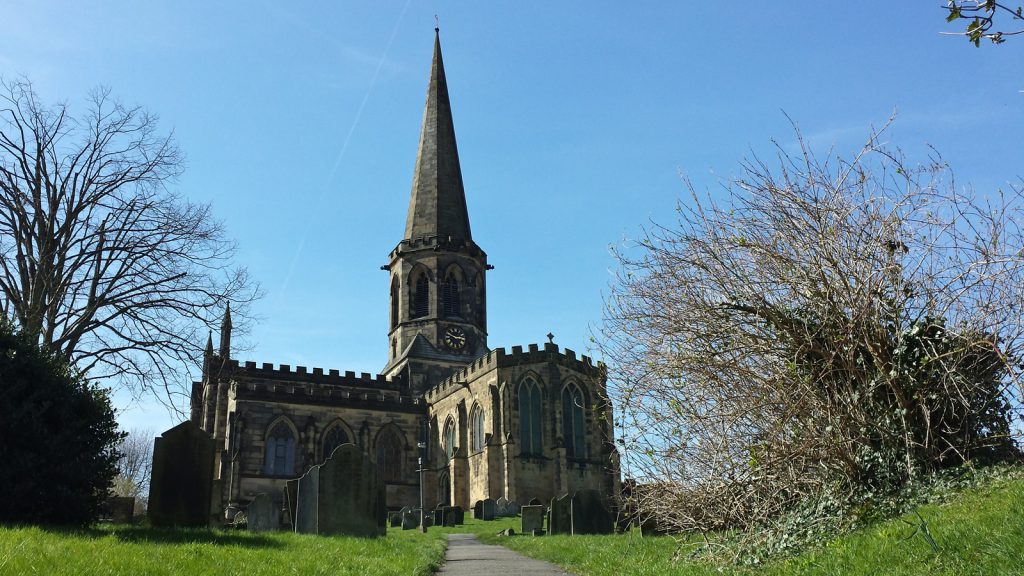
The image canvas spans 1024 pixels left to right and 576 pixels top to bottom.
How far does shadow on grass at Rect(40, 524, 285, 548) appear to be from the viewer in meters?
8.66

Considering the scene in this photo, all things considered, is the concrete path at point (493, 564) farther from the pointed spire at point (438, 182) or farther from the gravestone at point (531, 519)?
the pointed spire at point (438, 182)

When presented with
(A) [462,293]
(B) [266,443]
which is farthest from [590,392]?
(B) [266,443]

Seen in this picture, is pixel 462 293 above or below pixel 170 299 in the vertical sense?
above

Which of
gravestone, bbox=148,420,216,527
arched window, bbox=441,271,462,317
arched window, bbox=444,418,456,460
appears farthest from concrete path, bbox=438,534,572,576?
arched window, bbox=441,271,462,317

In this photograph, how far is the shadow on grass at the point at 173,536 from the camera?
866 centimetres

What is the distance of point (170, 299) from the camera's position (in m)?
16.6

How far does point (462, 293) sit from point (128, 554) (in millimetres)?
36618

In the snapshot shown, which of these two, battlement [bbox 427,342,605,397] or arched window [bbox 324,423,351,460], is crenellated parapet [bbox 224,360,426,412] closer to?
arched window [bbox 324,423,351,460]

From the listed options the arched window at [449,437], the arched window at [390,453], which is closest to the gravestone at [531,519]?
the arched window at [449,437]

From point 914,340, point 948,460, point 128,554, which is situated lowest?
point 128,554

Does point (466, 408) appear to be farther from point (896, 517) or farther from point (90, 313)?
point (896, 517)

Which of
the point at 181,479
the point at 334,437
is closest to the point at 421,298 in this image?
the point at 334,437

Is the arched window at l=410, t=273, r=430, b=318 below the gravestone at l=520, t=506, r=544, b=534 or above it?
above

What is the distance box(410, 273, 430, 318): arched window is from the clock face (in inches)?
65.0
